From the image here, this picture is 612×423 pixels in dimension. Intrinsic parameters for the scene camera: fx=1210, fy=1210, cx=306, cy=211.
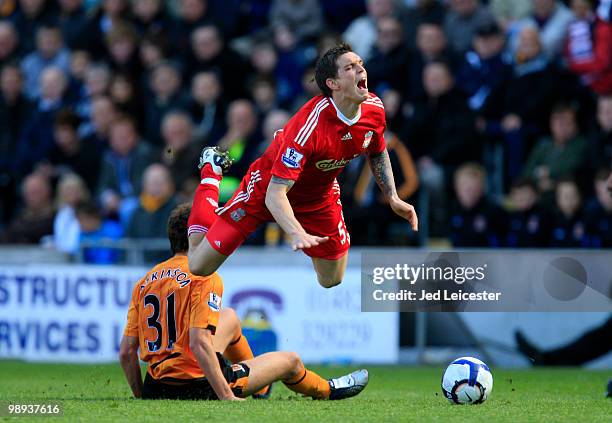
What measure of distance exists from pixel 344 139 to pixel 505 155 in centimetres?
652

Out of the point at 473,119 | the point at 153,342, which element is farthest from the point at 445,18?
the point at 153,342

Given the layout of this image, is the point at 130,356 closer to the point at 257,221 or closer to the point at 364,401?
the point at 257,221

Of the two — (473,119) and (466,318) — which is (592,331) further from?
(473,119)

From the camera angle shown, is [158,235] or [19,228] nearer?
[158,235]

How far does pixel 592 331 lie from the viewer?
44.0 ft

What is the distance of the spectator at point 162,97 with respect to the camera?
17.2 m

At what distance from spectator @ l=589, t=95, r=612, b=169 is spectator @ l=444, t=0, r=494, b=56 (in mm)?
2255

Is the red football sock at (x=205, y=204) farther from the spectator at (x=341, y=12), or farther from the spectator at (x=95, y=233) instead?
the spectator at (x=341, y=12)

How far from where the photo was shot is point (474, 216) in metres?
14.1

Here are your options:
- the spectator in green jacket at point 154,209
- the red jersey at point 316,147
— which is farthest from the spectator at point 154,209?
the red jersey at point 316,147

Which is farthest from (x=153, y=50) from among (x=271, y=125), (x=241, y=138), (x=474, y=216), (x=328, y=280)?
(x=328, y=280)

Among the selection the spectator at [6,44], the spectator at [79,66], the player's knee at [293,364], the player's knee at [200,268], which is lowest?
the player's knee at [293,364]

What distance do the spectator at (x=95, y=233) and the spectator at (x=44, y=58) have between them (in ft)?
14.5

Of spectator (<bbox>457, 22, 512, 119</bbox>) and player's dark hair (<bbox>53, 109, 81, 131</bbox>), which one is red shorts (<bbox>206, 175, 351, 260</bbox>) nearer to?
Result: spectator (<bbox>457, 22, 512, 119</bbox>)
